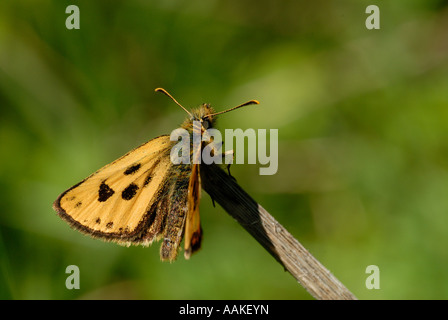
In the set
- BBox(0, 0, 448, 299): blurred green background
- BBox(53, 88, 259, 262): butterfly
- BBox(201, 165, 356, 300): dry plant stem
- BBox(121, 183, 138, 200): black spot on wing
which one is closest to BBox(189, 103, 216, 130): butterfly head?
BBox(53, 88, 259, 262): butterfly

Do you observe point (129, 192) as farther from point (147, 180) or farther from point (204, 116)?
point (204, 116)

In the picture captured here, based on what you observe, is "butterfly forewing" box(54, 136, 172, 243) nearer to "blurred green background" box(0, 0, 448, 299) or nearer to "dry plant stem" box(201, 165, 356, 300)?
"dry plant stem" box(201, 165, 356, 300)

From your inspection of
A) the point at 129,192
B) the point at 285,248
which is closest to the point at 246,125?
the point at 129,192

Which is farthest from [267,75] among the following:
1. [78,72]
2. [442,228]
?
[442,228]

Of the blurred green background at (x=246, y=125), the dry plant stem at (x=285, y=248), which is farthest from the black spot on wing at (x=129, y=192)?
the blurred green background at (x=246, y=125)
